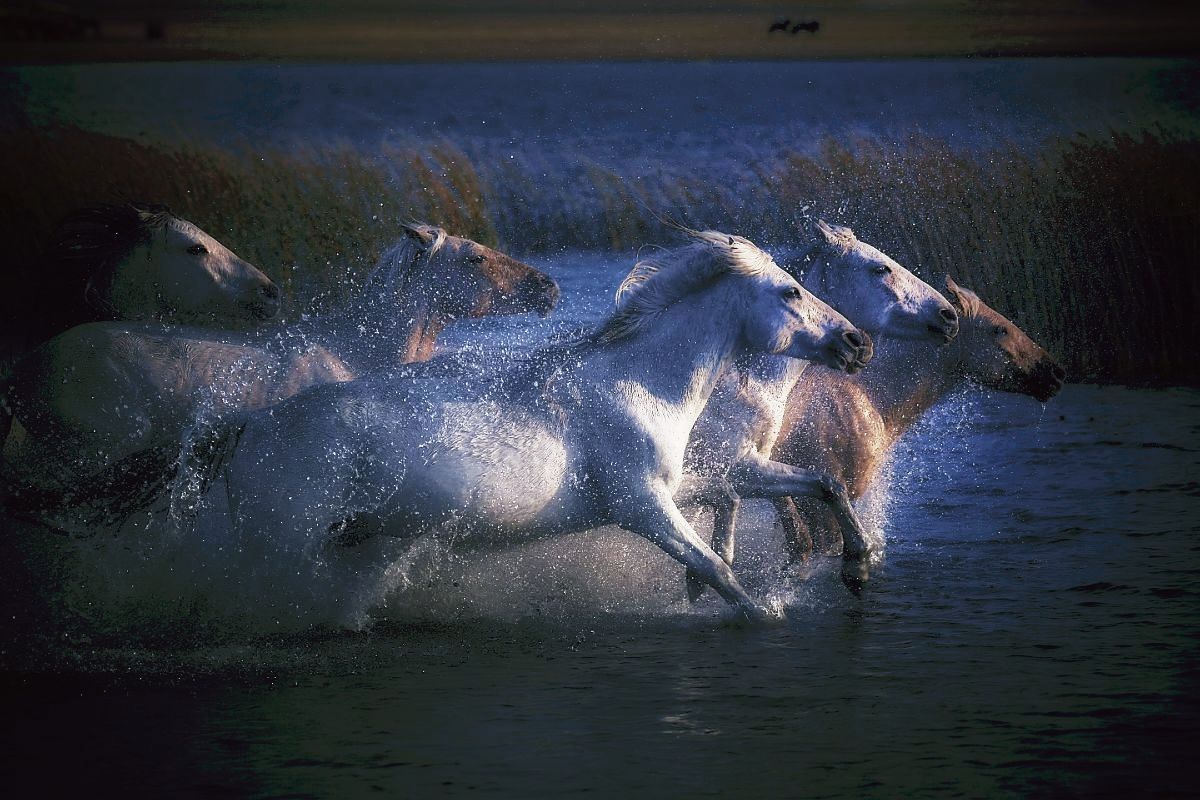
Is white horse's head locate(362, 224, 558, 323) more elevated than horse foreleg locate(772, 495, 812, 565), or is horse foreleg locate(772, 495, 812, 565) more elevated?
white horse's head locate(362, 224, 558, 323)

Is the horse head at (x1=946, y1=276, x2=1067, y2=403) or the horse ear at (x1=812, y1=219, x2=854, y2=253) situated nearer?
the horse ear at (x1=812, y1=219, x2=854, y2=253)

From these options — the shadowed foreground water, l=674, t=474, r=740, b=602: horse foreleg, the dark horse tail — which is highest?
the dark horse tail

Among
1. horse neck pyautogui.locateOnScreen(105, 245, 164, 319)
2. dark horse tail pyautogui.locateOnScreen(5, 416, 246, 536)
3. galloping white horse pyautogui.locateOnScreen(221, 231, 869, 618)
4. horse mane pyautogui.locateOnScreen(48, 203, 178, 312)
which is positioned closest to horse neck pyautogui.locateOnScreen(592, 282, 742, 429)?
galloping white horse pyautogui.locateOnScreen(221, 231, 869, 618)

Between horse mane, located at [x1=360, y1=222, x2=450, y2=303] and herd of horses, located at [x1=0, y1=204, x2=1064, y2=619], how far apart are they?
0.04 m

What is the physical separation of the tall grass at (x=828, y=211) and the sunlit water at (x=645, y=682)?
5.07 meters

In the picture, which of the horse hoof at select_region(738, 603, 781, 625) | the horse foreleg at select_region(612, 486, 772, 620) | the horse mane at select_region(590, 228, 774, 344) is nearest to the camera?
the horse foreleg at select_region(612, 486, 772, 620)

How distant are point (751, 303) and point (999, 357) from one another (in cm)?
157

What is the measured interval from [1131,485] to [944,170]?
673 cm

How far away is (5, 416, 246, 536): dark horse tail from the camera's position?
5.61 m

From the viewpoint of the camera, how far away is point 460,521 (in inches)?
223

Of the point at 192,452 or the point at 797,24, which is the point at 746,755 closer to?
the point at 192,452

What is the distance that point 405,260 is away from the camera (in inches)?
295

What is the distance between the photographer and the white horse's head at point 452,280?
7461 mm

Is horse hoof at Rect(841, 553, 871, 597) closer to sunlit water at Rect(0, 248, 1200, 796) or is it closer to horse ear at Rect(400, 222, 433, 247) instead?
sunlit water at Rect(0, 248, 1200, 796)
